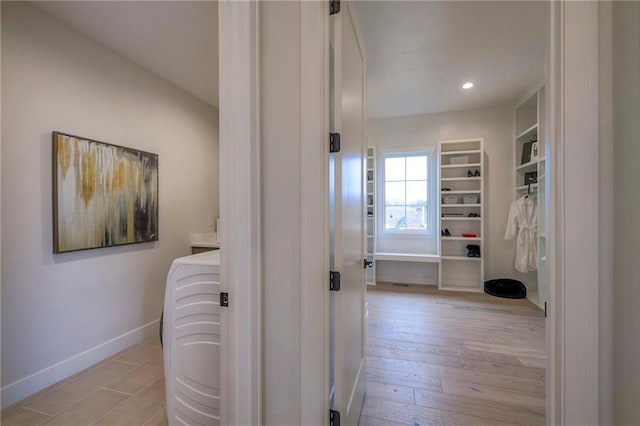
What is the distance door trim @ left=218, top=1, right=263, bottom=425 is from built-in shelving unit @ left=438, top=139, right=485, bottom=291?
159 inches

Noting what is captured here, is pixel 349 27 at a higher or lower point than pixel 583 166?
higher

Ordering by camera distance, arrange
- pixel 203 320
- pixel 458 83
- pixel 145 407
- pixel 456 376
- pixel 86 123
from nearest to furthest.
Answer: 1. pixel 203 320
2. pixel 145 407
3. pixel 456 376
4. pixel 86 123
5. pixel 458 83

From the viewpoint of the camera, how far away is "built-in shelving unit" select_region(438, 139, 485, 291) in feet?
14.7

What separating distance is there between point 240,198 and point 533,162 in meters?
4.19

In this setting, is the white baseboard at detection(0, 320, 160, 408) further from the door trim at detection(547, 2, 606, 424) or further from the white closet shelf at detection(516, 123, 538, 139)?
the white closet shelf at detection(516, 123, 538, 139)

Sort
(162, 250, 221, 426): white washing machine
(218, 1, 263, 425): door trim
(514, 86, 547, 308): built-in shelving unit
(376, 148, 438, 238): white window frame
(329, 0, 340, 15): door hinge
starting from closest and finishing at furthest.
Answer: (218, 1, 263, 425): door trim, (329, 0, 340, 15): door hinge, (162, 250, 221, 426): white washing machine, (514, 86, 547, 308): built-in shelving unit, (376, 148, 438, 238): white window frame

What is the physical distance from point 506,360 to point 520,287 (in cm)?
221

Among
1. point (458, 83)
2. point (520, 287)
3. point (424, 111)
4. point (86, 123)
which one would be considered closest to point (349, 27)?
point (86, 123)

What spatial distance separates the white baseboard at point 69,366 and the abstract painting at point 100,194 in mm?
908

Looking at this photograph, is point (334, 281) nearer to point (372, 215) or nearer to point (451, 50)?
point (451, 50)

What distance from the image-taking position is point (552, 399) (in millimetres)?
1045

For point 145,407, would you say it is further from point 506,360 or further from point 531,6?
point 531,6

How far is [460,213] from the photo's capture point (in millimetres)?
4719

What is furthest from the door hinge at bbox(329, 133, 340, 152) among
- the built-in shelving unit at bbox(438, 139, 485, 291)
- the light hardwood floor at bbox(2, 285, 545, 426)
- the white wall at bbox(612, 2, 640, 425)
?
the built-in shelving unit at bbox(438, 139, 485, 291)
